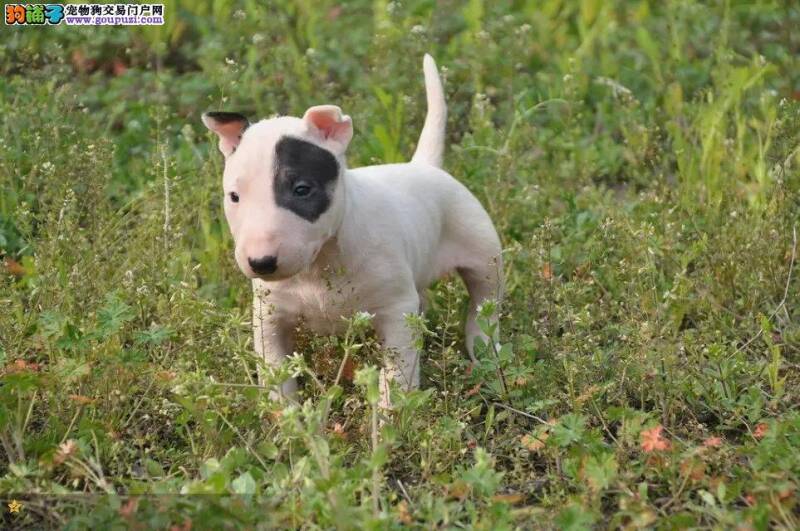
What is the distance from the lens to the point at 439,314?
15.8 feet

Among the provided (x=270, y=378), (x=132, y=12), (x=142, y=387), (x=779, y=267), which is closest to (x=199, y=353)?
(x=142, y=387)

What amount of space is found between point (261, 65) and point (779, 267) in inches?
126

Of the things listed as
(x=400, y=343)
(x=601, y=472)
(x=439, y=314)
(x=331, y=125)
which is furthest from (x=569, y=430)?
(x=439, y=314)

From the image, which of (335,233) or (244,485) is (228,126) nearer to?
(335,233)

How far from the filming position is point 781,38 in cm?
767

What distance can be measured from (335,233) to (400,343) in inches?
16.2

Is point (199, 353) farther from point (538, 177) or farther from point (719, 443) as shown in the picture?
point (538, 177)

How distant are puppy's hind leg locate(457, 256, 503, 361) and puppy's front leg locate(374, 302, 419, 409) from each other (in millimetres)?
593

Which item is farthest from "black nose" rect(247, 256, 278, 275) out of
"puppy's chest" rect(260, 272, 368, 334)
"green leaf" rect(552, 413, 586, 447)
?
"green leaf" rect(552, 413, 586, 447)

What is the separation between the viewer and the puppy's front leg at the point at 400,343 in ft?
13.1

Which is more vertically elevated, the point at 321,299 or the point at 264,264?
the point at 264,264

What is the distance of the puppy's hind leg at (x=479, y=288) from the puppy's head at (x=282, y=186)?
3.06 ft

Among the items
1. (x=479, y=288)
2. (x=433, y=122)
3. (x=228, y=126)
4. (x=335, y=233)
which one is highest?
(x=228, y=126)

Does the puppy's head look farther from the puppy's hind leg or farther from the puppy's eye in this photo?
the puppy's hind leg
